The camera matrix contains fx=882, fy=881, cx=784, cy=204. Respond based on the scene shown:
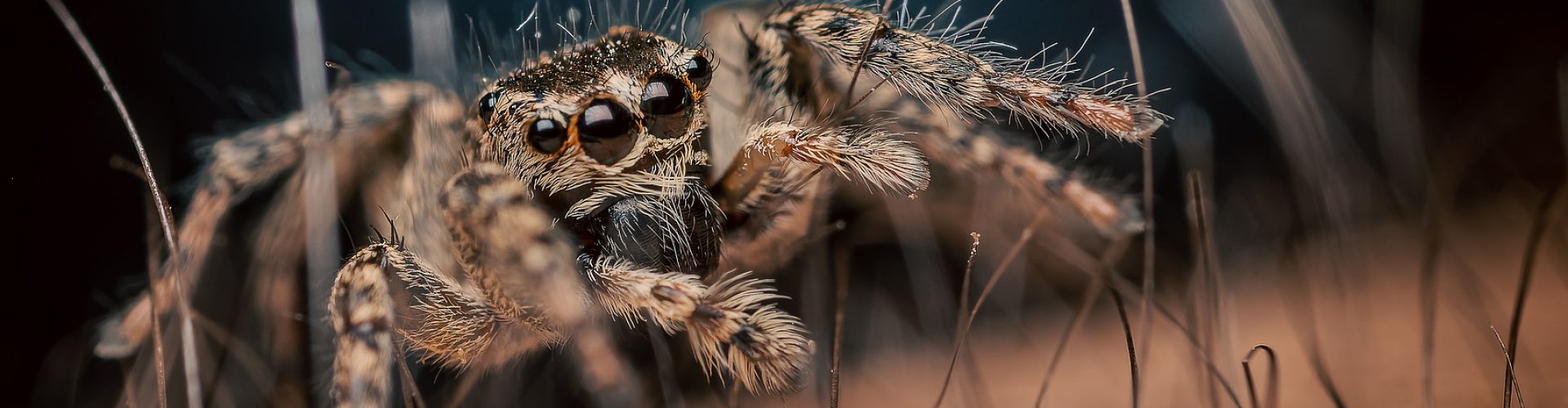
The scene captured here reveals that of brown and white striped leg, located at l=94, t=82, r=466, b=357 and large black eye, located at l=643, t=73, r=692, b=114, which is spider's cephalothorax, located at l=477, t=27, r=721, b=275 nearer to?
large black eye, located at l=643, t=73, r=692, b=114

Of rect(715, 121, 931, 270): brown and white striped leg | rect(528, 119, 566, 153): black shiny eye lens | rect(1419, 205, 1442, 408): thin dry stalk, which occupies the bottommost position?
rect(1419, 205, 1442, 408): thin dry stalk

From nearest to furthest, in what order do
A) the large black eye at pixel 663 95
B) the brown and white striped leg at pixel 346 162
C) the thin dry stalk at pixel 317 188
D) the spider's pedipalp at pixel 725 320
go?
the spider's pedipalp at pixel 725 320, the large black eye at pixel 663 95, the thin dry stalk at pixel 317 188, the brown and white striped leg at pixel 346 162

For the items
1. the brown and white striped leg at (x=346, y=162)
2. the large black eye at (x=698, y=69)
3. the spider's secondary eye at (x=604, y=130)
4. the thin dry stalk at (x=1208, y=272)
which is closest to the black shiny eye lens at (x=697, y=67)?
the large black eye at (x=698, y=69)

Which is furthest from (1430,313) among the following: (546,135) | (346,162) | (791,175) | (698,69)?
(346,162)

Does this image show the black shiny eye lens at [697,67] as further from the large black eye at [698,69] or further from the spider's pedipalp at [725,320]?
the spider's pedipalp at [725,320]

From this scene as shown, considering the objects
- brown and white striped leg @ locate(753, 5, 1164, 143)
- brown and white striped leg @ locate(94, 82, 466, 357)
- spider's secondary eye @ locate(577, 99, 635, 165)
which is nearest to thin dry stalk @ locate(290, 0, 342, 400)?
brown and white striped leg @ locate(94, 82, 466, 357)

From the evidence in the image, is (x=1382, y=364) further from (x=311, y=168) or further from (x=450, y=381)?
(x=311, y=168)

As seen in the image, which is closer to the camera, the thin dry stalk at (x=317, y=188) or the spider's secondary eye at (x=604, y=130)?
the spider's secondary eye at (x=604, y=130)
